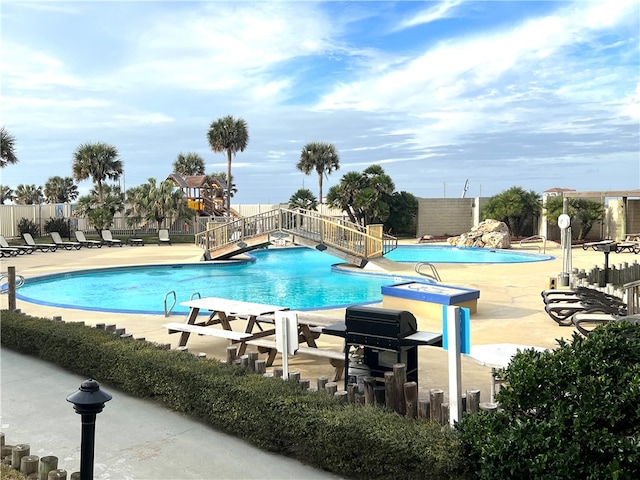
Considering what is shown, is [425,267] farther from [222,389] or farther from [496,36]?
[222,389]

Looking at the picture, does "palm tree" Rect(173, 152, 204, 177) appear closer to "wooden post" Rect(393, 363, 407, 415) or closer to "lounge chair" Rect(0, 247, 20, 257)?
"lounge chair" Rect(0, 247, 20, 257)

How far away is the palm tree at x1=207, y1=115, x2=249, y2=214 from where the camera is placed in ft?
132

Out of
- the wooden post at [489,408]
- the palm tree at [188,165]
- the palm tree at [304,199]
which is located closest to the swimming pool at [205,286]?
the wooden post at [489,408]

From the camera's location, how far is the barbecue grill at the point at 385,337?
469cm

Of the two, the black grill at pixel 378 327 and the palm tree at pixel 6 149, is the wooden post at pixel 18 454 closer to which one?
the black grill at pixel 378 327

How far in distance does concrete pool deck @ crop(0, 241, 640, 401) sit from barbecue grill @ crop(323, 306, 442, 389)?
0.70 meters

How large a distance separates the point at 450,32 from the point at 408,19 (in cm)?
96

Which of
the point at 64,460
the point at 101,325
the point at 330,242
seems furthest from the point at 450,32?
the point at 64,460

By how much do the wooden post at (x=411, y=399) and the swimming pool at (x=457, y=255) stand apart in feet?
59.9

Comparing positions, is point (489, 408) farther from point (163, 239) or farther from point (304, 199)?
point (304, 199)

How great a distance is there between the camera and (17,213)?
31031 millimetres

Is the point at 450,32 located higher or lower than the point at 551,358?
higher

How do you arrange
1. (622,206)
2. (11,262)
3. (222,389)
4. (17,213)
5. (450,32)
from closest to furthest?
1. (222,389)
2. (450,32)
3. (11,262)
4. (622,206)
5. (17,213)

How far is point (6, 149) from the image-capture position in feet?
97.7
